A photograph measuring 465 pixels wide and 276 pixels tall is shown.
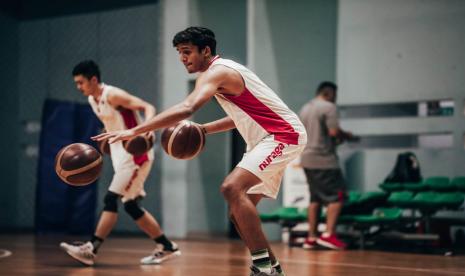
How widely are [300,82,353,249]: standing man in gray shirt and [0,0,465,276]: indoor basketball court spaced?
2cm

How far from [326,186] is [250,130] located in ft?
12.1

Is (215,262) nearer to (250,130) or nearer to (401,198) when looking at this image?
(250,130)

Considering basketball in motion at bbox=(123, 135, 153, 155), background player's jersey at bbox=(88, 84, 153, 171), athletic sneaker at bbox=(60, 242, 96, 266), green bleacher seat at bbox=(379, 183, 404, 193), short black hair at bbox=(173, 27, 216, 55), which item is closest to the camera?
short black hair at bbox=(173, 27, 216, 55)

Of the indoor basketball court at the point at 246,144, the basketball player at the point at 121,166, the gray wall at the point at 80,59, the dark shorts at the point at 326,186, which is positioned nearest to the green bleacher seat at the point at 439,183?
the indoor basketball court at the point at 246,144

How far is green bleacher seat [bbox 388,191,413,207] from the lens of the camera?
26.6 feet

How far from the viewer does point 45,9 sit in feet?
41.6

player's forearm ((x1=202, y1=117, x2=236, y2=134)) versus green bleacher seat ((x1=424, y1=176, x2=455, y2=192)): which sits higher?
player's forearm ((x1=202, y1=117, x2=236, y2=134))

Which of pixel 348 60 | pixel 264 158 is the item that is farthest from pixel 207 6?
pixel 264 158

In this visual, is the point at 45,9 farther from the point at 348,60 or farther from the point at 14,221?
the point at 348,60

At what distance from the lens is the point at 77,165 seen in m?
4.69

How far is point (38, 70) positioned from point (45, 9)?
3.40 feet

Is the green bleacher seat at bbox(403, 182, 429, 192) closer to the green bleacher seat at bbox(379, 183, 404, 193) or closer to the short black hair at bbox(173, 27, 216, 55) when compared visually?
the green bleacher seat at bbox(379, 183, 404, 193)

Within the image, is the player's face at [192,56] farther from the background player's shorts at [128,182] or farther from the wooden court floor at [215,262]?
the background player's shorts at [128,182]

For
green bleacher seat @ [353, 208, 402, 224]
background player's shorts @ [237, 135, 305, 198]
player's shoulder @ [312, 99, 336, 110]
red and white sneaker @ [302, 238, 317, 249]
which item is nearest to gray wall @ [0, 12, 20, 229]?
red and white sneaker @ [302, 238, 317, 249]
